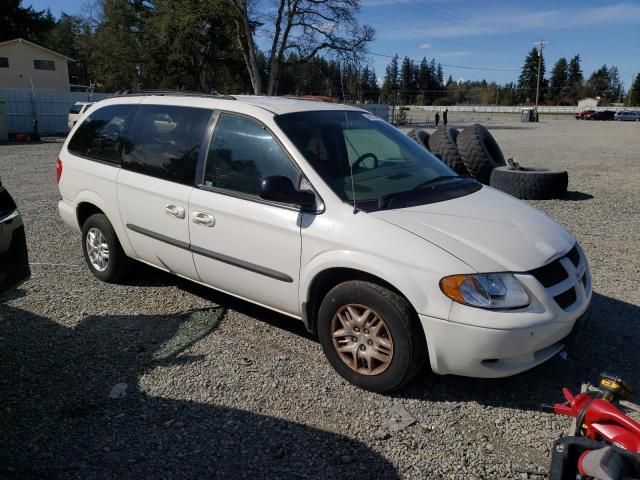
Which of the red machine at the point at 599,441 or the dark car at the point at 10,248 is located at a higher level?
the dark car at the point at 10,248

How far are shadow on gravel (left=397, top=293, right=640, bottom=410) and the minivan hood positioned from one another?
Result: 859 mm

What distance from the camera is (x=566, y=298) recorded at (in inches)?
129

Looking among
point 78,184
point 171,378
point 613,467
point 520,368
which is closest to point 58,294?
point 78,184

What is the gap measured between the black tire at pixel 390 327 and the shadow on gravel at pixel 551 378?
→ 194 millimetres

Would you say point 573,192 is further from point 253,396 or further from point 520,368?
point 253,396

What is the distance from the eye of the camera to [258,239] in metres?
3.76

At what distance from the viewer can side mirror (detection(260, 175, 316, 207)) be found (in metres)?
3.41

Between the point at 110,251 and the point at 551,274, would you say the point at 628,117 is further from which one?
the point at 110,251

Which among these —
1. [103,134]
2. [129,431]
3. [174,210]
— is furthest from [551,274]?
[103,134]

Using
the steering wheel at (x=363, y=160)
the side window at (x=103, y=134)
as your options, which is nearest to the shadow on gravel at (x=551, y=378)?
the steering wheel at (x=363, y=160)

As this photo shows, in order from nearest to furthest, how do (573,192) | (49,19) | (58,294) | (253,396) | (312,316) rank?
(253,396) < (312,316) < (58,294) < (573,192) < (49,19)

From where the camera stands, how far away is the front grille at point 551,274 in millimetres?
3170

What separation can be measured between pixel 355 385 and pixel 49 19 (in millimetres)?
64891

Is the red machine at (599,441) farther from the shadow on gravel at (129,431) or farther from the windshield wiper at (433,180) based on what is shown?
the windshield wiper at (433,180)
